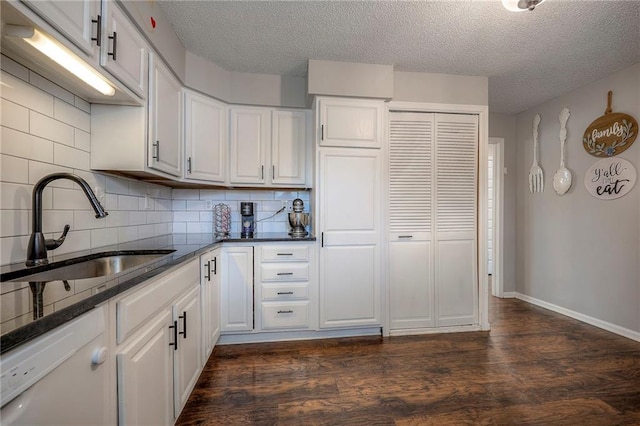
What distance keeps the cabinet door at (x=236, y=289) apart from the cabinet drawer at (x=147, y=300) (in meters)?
0.78

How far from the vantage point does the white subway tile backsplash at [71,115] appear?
1.46 metres

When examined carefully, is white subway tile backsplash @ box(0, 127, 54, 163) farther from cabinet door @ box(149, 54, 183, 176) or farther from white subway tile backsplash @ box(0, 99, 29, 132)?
cabinet door @ box(149, 54, 183, 176)

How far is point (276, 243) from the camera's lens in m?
2.48

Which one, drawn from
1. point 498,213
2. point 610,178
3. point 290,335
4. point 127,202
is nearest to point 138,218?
A: point 127,202

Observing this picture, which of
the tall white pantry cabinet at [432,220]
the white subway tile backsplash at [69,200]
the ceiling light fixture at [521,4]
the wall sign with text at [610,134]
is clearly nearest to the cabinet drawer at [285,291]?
the tall white pantry cabinet at [432,220]

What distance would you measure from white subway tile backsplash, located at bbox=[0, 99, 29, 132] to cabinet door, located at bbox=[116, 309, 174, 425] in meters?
1.03

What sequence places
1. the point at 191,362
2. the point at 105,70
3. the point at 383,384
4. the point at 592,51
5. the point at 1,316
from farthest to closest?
the point at 592,51 → the point at 383,384 → the point at 191,362 → the point at 105,70 → the point at 1,316

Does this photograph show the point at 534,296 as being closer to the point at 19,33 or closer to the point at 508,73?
the point at 508,73

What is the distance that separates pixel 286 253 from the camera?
2492mm

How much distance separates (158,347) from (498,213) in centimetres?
406

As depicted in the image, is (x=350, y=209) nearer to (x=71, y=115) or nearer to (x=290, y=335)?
(x=290, y=335)

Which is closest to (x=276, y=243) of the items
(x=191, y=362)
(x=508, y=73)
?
(x=191, y=362)

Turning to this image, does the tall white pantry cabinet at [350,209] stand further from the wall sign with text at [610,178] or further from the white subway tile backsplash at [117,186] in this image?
the wall sign with text at [610,178]

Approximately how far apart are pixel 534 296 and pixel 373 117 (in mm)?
3066
